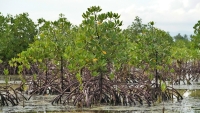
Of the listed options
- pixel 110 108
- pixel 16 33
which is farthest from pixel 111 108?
pixel 16 33

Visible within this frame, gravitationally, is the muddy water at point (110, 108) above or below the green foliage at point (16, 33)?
below

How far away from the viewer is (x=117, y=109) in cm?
1137

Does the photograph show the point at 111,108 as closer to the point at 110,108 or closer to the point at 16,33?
the point at 110,108

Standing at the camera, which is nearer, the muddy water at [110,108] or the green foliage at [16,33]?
the muddy water at [110,108]

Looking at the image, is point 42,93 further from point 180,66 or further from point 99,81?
point 180,66

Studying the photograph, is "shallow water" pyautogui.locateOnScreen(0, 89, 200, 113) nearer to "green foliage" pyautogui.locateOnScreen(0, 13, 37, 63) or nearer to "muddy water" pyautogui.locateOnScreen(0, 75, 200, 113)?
"muddy water" pyautogui.locateOnScreen(0, 75, 200, 113)

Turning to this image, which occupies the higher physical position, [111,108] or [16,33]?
[16,33]

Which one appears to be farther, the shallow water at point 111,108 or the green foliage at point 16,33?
the green foliage at point 16,33

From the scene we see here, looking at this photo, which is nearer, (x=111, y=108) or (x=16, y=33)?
(x=111, y=108)

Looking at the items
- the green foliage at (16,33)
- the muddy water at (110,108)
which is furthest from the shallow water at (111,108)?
the green foliage at (16,33)

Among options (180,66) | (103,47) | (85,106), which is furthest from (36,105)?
(180,66)

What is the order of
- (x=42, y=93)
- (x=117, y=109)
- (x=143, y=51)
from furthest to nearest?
(x=42, y=93)
(x=143, y=51)
(x=117, y=109)

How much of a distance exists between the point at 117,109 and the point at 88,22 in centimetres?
234

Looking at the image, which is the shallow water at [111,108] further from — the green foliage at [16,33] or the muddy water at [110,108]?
the green foliage at [16,33]
